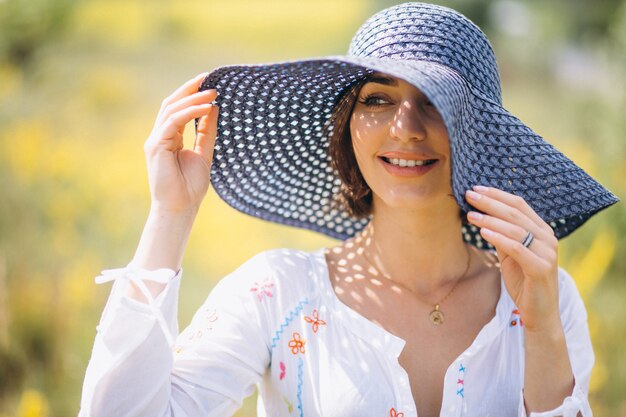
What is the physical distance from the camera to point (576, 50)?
749 centimetres

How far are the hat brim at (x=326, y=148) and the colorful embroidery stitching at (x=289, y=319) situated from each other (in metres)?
0.37

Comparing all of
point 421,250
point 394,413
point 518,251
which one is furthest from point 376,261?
point 518,251

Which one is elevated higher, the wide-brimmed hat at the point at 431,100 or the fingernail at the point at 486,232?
the wide-brimmed hat at the point at 431,100

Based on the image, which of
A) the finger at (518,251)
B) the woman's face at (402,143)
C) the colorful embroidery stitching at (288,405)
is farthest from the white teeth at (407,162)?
the colorful embroidery stitching at (288,405)

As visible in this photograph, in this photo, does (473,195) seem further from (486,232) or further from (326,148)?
(326,148)

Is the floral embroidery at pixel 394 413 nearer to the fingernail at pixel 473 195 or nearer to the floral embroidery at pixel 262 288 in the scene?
the floral embroidery at pixel 262 288

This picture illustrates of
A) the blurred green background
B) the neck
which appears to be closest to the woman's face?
the neck

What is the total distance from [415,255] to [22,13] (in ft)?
12.2

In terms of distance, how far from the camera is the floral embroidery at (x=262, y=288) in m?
1.79

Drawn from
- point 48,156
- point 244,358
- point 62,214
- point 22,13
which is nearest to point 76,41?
point 22,13

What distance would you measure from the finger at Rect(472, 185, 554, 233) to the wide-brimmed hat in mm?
38

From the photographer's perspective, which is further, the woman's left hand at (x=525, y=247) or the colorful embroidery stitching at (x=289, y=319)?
the colorful embroidery stitching at (x=289, y=319)

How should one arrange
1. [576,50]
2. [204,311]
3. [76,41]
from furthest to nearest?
[576,50], [76,41], [204,311]

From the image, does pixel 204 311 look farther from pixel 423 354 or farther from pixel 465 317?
pixel 465 317
